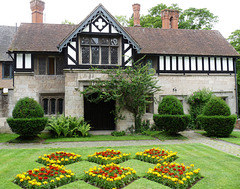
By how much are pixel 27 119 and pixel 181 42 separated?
1404 centimetres

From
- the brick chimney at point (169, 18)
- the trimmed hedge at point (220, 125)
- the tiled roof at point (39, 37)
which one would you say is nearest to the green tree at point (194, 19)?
the brick chimney at point (169, 18)

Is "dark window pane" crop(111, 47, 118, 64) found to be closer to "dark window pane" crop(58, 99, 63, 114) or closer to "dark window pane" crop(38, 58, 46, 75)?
"dark window pane" crop(58, 99, 63, 114)

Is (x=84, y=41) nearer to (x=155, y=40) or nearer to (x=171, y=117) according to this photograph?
(x=155, y=40)

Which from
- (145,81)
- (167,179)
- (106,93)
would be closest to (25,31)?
(106,93)

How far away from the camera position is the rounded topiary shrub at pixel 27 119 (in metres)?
12.9

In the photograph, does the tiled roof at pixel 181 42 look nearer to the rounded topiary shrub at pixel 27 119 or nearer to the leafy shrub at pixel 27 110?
the leafy shrub at pixel 27 110

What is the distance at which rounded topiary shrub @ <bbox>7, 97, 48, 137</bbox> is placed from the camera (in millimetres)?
12852

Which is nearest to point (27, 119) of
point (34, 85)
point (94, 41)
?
point (34, 85)

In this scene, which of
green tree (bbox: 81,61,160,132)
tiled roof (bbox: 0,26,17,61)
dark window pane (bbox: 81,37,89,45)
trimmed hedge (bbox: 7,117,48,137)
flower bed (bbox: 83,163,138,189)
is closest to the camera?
flower bed (bbox: 83,163,138,189)

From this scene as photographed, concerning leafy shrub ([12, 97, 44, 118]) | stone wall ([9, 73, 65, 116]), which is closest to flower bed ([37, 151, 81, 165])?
leafy shrub ([12, 97, 44, 118])

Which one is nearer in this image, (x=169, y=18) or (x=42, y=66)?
(x=42, y=66)

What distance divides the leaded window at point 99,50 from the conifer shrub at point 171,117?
4.67 m

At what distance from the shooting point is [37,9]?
21.9m

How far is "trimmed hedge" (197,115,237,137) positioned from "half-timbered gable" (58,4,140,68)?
21.5 ft
